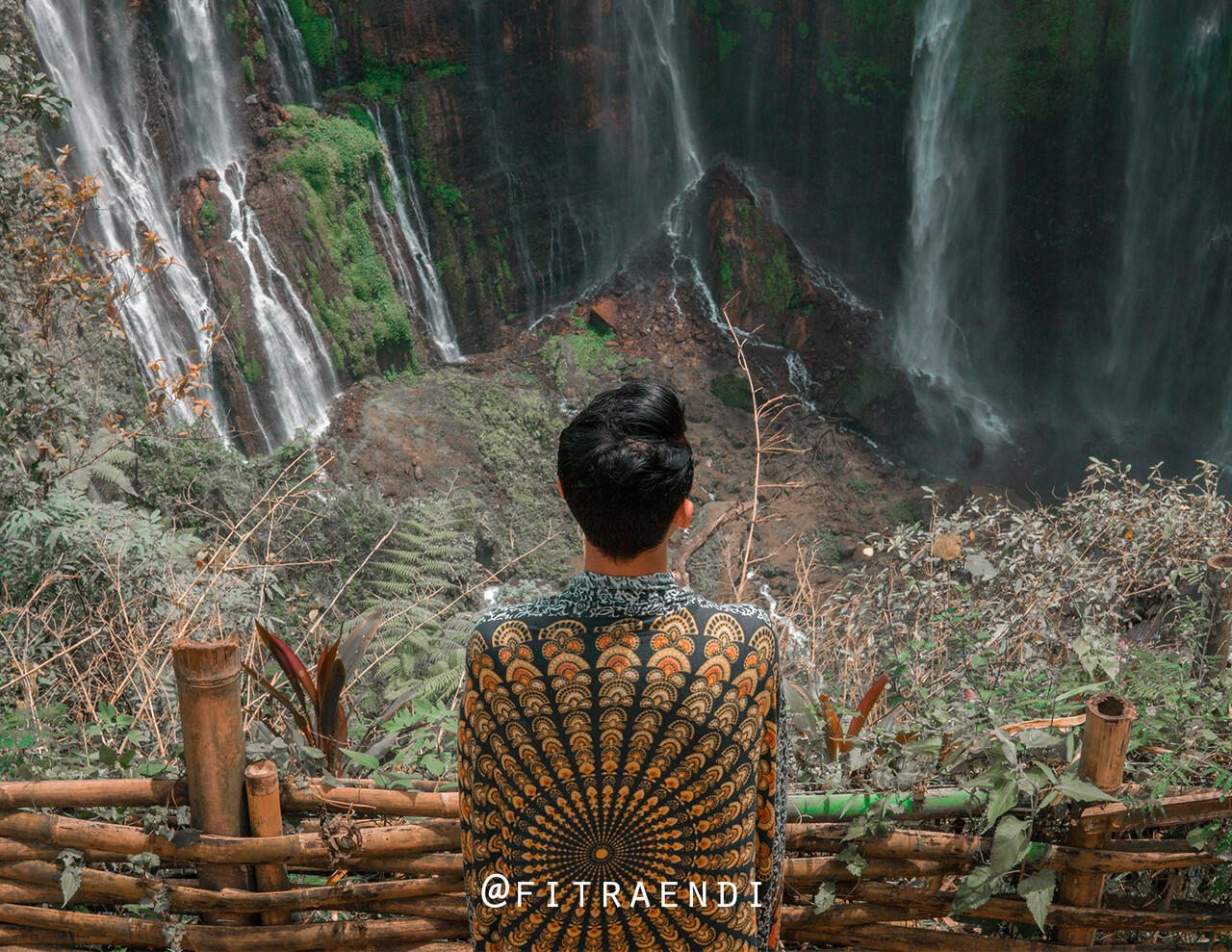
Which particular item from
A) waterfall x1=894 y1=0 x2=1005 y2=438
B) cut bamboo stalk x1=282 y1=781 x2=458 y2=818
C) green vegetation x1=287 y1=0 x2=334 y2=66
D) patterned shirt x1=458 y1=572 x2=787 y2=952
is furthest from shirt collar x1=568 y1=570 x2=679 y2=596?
waterfall x1=894 y1=0 x2=1005 y2=438

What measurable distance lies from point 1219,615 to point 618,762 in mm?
1478

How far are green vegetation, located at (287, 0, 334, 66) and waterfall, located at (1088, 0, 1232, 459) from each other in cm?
917

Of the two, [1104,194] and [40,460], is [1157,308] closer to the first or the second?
[1104,194]

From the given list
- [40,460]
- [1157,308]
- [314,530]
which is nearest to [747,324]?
[1157,308]

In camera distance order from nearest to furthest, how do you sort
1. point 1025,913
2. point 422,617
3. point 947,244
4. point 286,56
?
point 1025,913 → point 422,617 → point 286,56 → point 947,244

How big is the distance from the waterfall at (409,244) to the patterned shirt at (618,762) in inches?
430

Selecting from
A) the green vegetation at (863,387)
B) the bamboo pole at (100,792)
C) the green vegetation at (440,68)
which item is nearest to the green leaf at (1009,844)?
the bamboo pole at (100,792)

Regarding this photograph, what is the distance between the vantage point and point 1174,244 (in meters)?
11.8

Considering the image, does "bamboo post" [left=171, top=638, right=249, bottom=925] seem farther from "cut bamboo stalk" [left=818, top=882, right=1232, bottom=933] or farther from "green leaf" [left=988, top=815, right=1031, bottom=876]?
"green leaf" [left=988, top=815, right=1031, bottom=876]

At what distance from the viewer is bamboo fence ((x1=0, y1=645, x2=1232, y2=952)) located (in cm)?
187

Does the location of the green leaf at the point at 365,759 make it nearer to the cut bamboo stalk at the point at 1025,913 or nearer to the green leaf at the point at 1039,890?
the cut bamboo stalk at the point at 1025,913

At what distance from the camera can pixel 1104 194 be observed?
39.8 ft

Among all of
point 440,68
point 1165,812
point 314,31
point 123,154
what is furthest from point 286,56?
point 1165,812

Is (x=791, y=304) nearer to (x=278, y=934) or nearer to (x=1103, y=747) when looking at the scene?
(x=1103, y=747)
